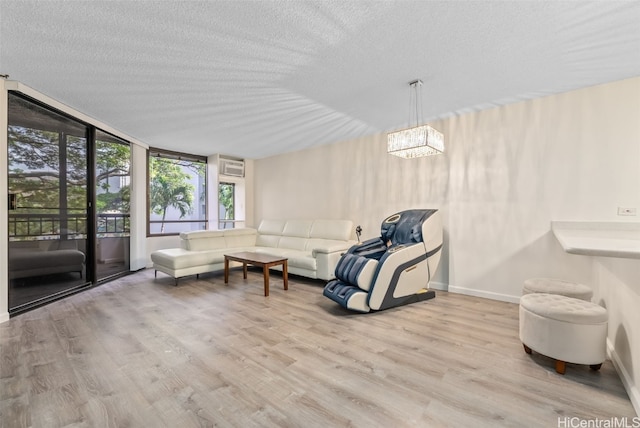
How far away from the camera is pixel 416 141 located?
2736mm

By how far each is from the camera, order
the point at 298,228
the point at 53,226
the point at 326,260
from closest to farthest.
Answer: the point at 53,226, the point at 326,260, the point at 298,228

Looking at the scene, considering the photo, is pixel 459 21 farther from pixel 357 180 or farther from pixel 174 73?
pixel 357 180

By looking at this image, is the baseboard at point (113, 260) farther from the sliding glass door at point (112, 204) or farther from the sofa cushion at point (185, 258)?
the sofa cushion at point (185, 258)

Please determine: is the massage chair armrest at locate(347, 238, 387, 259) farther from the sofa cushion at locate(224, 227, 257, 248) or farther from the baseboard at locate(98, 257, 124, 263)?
the baseboard at locate(98, 257, 124, 263)

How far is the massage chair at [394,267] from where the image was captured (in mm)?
2988

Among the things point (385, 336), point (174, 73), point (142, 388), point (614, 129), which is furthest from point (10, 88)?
point (614, 129)

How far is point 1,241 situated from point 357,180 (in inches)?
176

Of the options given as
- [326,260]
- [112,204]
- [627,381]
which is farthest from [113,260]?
[627,381]

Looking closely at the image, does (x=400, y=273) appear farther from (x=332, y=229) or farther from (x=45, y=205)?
(x=45, y=205)

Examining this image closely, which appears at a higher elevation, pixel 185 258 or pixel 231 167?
pixel 231 167

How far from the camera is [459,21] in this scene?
6.14ft

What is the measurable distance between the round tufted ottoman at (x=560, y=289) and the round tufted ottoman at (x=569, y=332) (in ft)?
1.21

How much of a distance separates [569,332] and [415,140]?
1902 mm

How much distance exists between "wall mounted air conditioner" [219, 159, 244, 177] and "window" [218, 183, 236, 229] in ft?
1.18
